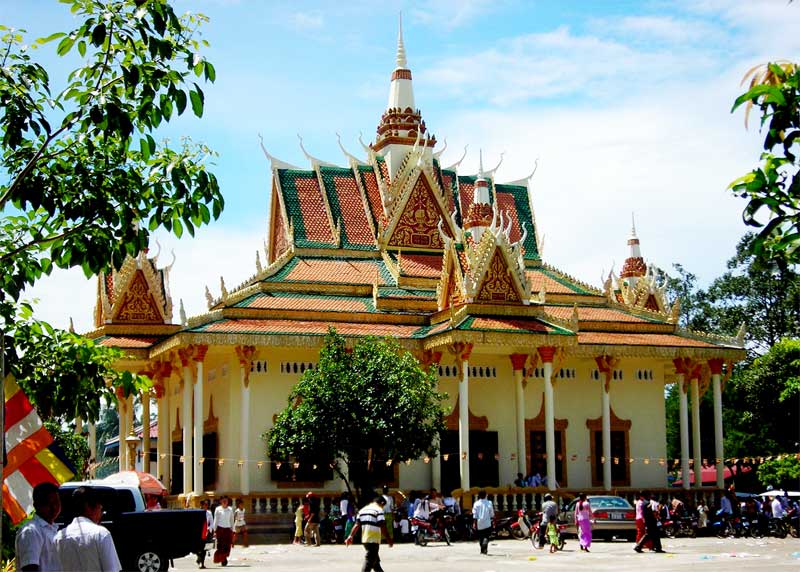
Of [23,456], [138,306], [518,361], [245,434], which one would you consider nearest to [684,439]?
[518,361]

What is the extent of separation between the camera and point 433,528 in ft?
86.4

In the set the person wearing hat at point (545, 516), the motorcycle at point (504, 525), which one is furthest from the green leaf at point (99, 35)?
the motorcycle at point (504, 525)

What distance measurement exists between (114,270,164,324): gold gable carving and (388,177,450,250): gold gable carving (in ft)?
23.8

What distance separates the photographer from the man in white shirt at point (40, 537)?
773 cm

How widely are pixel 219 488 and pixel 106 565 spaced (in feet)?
77.9

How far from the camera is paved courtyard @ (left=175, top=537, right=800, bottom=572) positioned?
1861 cm

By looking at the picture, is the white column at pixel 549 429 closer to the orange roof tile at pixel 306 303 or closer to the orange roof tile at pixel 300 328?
the orange roof tile at pixel 300 328

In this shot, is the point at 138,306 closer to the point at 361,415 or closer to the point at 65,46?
the point at 361,415

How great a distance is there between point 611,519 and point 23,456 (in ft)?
58.5

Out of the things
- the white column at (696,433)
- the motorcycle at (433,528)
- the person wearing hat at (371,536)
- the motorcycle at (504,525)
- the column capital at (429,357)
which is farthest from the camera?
the white column at (696,433)

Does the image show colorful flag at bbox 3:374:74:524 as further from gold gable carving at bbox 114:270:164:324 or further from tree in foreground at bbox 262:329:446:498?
gold gable carving at bbox 114:270:164:324

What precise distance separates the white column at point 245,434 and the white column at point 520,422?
6.72m

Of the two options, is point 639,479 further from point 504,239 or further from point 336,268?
point 336,268

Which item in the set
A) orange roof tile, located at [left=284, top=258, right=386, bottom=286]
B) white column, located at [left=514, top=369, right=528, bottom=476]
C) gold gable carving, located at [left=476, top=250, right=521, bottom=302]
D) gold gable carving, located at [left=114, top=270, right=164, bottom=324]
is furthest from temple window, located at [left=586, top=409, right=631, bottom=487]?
gold gable carving, located at [left=114, top=270, right=164, bottom=324]
